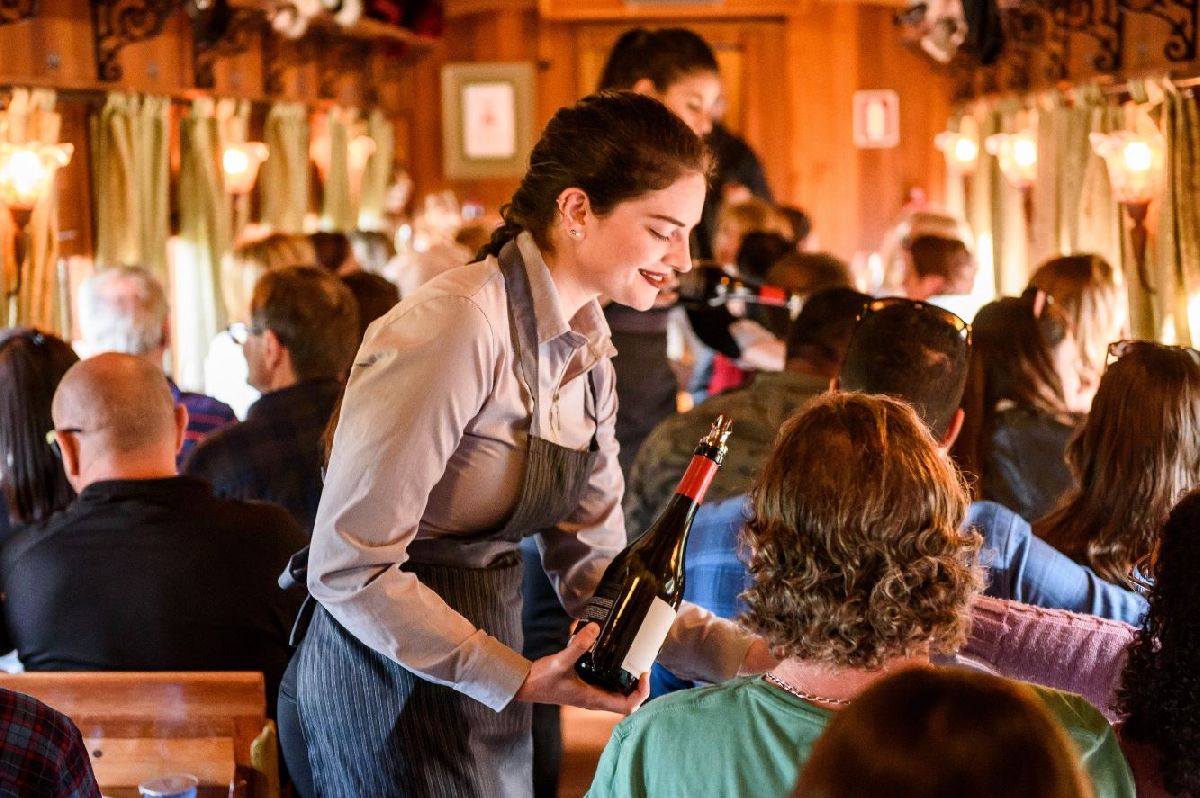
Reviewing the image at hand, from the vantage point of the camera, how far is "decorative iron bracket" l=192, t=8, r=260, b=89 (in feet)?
21.8

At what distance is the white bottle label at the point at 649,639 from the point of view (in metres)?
1.59

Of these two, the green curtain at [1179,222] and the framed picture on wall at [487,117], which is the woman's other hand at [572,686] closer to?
the green curtain at [1179,222]

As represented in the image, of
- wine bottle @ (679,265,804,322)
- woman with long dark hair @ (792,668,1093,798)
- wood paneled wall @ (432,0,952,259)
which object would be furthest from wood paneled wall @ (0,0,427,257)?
woman with long dark hair @ (792,668,1093,798)

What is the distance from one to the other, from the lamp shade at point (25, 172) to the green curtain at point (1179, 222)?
12.7 feet

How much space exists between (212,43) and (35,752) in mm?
5703

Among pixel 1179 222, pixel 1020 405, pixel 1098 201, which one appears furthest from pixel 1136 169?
pixel 1020 405

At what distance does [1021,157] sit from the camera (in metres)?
6.65

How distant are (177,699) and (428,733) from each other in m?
0.50

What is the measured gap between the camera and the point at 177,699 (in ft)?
6.82

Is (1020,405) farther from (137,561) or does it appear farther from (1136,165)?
(1136,165)

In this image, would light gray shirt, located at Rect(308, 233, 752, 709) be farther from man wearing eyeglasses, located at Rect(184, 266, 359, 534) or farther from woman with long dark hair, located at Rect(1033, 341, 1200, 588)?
man wearing eyeglasses, located at Rect(184, 266, 359, 534)

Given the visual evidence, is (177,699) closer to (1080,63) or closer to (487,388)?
(487,388)

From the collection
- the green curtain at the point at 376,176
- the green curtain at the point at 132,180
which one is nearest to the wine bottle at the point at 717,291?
the green curtain at the point at 132,180

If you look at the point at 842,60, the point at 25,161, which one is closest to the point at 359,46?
the point at 842,60
